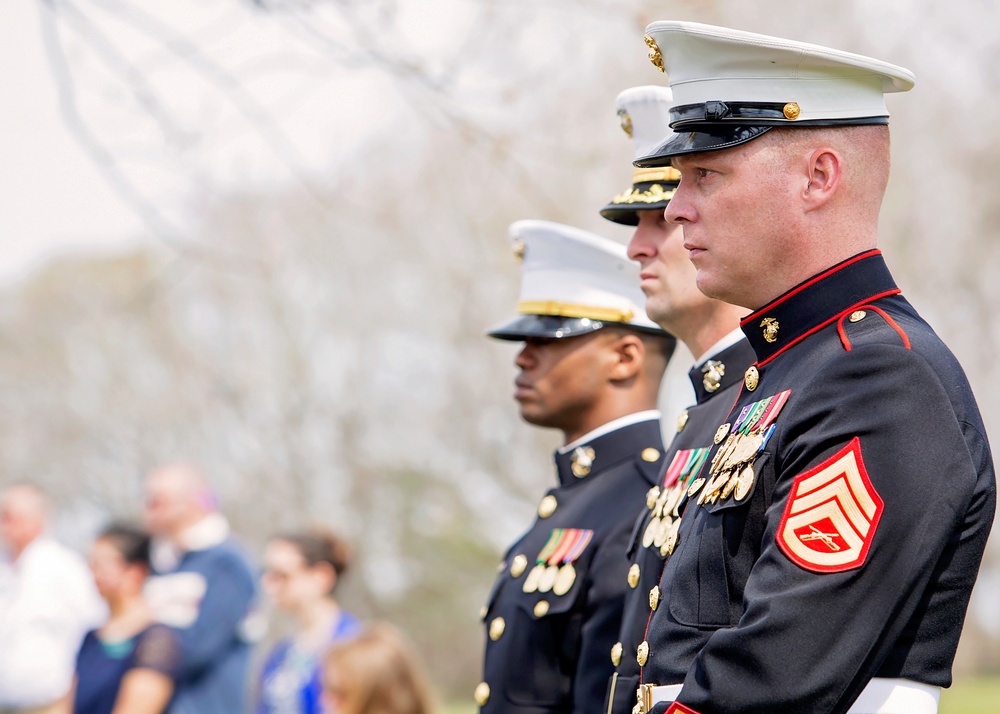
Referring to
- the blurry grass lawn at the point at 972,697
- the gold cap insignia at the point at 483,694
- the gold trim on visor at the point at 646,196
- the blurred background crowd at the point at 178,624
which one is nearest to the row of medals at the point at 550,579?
the gold cap insignia at the point at 483,694

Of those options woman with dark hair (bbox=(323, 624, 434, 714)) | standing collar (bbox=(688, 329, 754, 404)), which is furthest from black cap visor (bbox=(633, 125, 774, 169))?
woman with dark hair (bbox=(323, 624, 434, 714))

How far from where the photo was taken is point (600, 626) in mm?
3641

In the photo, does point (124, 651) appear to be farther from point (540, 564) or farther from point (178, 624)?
point (540, 564)

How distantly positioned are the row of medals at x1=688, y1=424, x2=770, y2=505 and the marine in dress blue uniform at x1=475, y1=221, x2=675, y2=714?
132 centimetres

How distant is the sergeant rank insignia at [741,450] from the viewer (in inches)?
88.0

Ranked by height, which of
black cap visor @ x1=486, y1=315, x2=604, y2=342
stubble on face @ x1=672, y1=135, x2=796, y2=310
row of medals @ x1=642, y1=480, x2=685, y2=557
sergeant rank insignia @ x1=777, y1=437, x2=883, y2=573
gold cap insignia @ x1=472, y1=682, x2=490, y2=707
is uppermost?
stubble on face @ x1=672, y1=135, x2=796, y2=310

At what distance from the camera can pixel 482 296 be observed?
54.4ft

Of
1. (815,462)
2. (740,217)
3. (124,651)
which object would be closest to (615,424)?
(740,217)

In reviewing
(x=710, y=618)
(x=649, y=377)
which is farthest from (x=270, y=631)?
(x=710, y=618)

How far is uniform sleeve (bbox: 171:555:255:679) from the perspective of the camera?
23.1 feet

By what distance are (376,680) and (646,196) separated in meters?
2.41

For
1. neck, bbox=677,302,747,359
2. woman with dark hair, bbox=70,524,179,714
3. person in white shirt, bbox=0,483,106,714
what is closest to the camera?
neck, bbox=677,302,747,359

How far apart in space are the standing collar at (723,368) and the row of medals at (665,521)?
1.36ft

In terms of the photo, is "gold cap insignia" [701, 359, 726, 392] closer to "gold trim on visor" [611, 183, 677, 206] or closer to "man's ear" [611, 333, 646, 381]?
"gold trim on visor" [611, 183, 677, 206]
